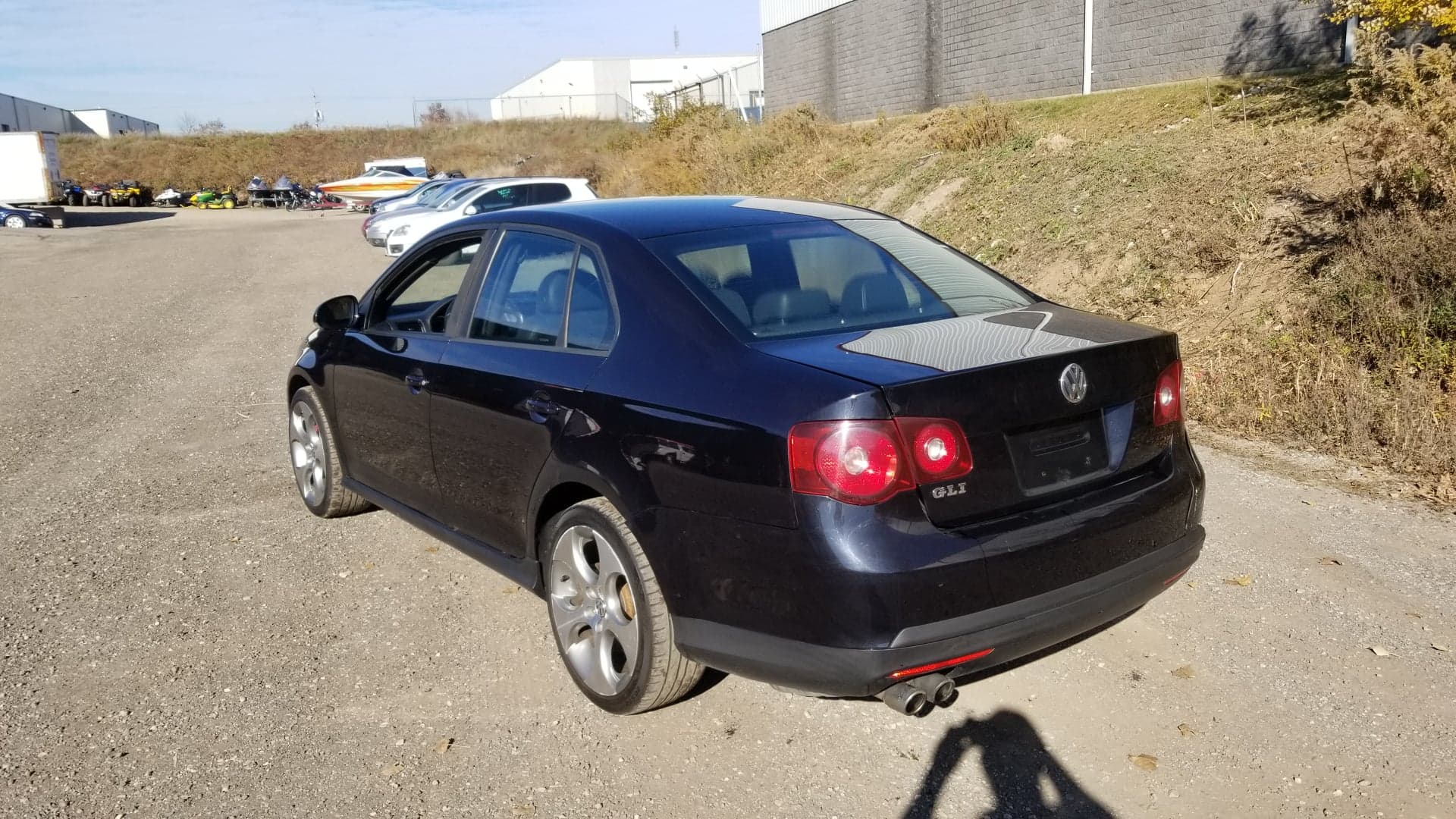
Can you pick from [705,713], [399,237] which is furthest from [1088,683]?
[399,237]

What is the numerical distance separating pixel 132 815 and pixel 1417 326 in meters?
7.19

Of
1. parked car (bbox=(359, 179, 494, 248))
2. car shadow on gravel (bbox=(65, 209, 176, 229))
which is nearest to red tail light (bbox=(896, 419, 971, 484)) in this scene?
parked car (bbox=(359, 179, 494, 248))

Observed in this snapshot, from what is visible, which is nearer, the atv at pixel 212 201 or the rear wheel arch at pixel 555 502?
the rear wheel arch at pixel 555 502

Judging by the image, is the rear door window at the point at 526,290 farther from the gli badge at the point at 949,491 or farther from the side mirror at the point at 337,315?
the gli badge at the point at 949,491

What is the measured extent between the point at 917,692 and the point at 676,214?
2.11 meters

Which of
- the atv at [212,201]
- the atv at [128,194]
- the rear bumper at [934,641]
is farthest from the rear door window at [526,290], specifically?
the atv at [128,194]

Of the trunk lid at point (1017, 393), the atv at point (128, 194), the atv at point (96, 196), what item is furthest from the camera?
the atv at point (128, 194)

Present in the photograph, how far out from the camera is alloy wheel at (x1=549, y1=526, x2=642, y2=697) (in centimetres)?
372

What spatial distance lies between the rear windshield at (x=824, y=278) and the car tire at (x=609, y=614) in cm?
80

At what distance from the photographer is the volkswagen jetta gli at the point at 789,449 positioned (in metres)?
3.09

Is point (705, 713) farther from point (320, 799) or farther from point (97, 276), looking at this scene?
point (97, 276)

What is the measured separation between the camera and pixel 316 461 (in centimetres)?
599

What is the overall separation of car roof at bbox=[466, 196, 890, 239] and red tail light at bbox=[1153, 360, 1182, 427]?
143 cm

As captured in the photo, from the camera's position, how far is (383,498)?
5270 mm
